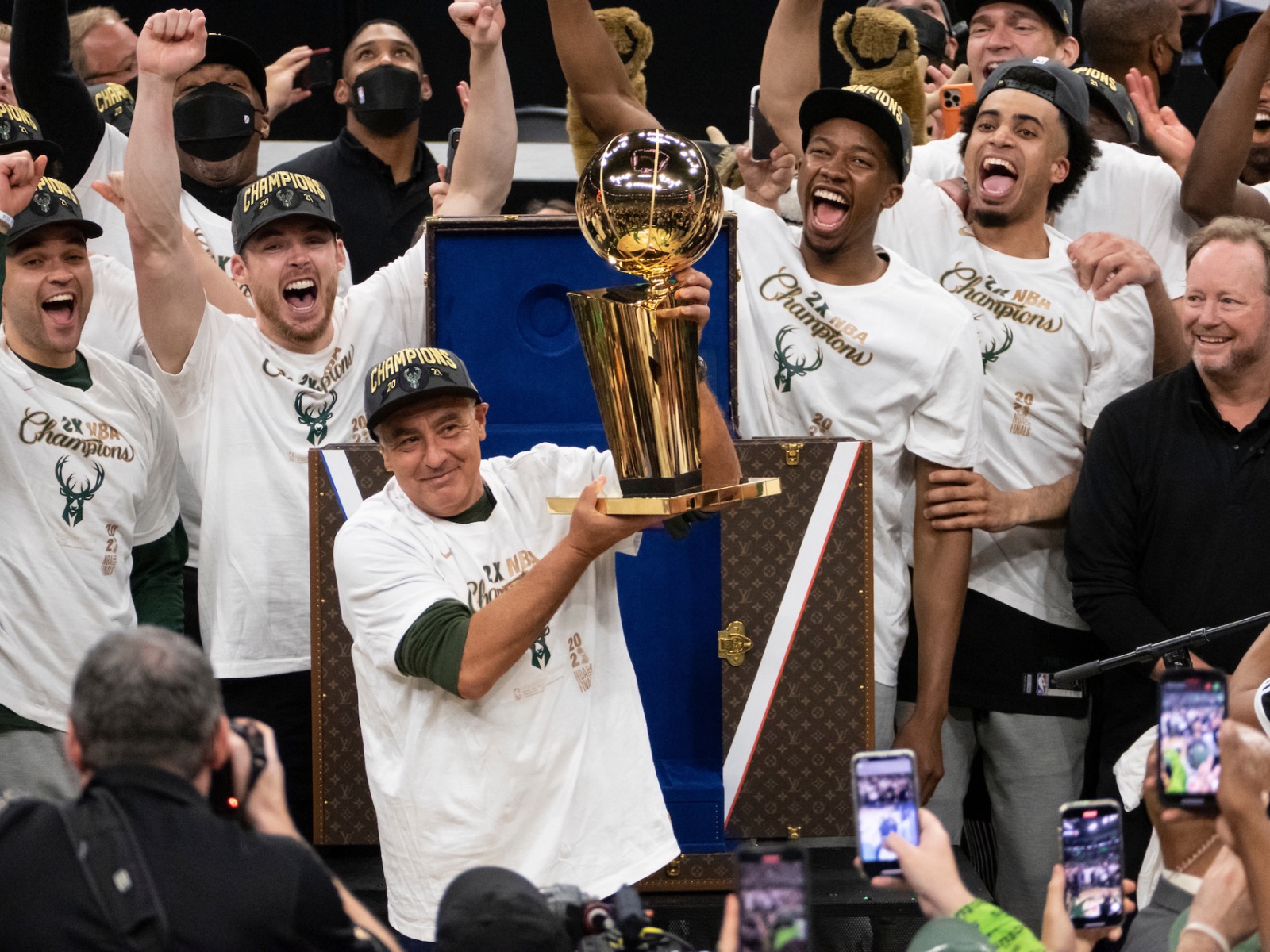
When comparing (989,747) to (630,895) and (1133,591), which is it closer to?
(1133,591)

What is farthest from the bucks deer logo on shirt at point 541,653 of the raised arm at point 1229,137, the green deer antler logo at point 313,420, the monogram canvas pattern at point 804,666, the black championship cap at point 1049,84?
the raised arm at point 1229,137

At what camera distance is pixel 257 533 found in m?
4.08

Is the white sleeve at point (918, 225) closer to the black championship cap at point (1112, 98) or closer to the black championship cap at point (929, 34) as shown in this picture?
the black championship cap at point (1112, 98)

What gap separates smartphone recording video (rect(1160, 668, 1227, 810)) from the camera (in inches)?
87.7

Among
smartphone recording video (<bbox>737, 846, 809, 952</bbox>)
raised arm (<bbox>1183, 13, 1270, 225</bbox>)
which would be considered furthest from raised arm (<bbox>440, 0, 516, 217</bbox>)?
smartphone recording video (<bbox>737, 846, 809, 952</bbox>)

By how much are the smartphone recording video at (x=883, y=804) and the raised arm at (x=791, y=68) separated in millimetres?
2671

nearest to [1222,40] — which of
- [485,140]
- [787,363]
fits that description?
[787,363]

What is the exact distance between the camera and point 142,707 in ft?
6.56

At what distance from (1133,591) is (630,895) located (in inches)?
94.2

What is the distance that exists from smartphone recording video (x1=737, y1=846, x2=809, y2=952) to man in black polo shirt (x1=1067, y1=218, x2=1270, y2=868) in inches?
95.5

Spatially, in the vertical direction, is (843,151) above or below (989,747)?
above

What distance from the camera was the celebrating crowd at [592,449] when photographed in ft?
10.7

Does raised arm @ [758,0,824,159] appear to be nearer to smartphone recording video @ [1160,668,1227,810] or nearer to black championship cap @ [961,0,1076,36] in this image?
black championship cap @ [961,0,1076,36]

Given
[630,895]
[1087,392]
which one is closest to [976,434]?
[1087,392]
